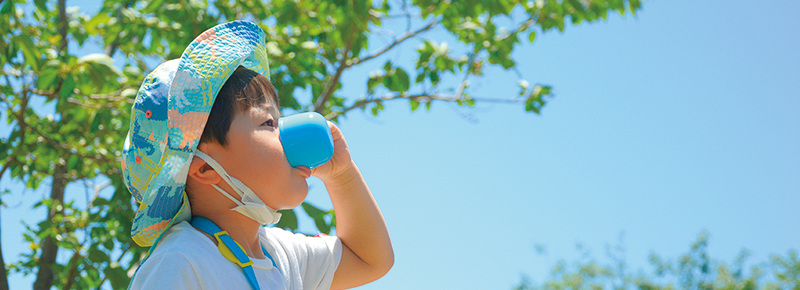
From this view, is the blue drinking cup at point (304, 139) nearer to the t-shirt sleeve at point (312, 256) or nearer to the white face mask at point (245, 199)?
the white face mask at point (245, 199)

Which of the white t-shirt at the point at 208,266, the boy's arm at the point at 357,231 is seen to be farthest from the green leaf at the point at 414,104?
the white t-shirt at the point at 208,266

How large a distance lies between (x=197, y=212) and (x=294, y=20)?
85.7 inches

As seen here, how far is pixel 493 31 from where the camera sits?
3.75 meters

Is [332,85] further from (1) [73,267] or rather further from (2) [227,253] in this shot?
(2) [227,253]

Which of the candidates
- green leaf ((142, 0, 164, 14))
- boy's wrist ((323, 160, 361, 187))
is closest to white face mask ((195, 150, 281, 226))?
boy's wrist ((323, 160, 361, 187))

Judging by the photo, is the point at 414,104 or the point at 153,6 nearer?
the point at 153,6

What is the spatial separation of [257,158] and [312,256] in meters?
0.39

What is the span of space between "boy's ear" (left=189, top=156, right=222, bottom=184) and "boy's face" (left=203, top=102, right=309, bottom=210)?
0.02m

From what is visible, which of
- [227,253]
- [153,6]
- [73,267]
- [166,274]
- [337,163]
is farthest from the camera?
[73,267]

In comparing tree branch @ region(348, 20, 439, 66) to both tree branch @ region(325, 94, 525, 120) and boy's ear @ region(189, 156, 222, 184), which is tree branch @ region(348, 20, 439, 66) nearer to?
tree branch @ region(325, 94, 525, 120)

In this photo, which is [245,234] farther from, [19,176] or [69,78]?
[19,176]

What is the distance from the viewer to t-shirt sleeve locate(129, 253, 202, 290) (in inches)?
37.8

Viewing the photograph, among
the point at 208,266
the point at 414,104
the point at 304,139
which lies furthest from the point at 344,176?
the point at 414,104

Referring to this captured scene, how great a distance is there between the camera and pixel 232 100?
3.68 feet
